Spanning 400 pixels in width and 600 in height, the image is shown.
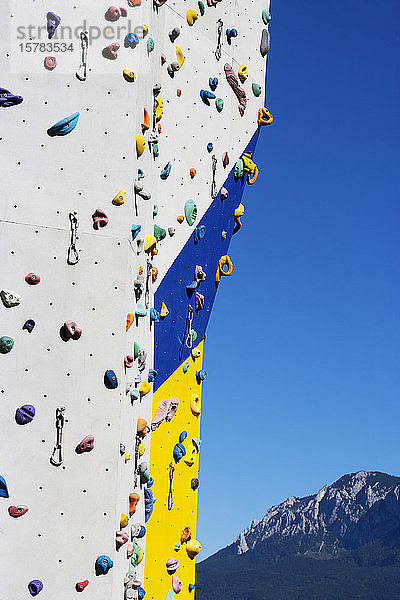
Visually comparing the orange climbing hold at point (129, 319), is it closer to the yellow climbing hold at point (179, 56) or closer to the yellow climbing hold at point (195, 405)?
the yellow climbing hold at point (195, 405)

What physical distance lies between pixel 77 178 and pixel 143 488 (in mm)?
2550

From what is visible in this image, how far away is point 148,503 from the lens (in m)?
7.72

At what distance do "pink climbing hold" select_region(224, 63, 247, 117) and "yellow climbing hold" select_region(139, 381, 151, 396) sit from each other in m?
3.45

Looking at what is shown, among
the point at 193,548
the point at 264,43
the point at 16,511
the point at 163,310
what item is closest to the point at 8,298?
the point at 16,511

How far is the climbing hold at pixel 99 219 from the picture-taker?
265 inches

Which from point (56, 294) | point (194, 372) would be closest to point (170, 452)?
point (194, 372)

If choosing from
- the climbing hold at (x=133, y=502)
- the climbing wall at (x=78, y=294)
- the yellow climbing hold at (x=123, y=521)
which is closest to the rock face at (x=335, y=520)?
the climbing hold at (x=133, y=502)

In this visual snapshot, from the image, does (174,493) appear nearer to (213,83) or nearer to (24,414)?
(24,414)

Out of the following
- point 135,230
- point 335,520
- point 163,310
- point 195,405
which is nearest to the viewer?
point 135,230

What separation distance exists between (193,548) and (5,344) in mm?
3365

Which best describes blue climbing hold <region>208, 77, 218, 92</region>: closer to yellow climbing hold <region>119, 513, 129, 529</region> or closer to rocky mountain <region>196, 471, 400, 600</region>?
yellow climbing hold <region>119, 513, 129, 529</region>

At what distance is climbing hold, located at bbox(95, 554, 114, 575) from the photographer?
6359mm

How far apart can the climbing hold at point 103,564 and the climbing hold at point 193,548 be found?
249cm

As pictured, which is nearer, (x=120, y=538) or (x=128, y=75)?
(x=120, y=538)
